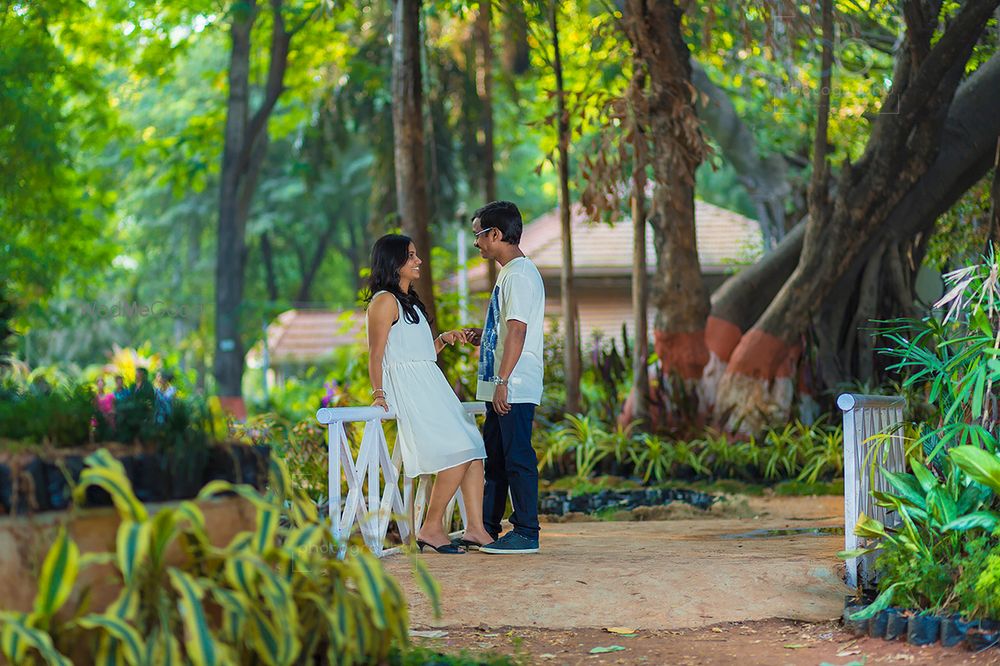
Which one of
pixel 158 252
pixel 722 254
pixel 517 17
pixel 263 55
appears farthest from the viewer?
pixel 158 252

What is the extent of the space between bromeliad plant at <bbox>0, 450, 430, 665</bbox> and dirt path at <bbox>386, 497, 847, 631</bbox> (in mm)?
1518

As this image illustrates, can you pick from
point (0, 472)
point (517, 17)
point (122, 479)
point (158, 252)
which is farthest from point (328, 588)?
point (158, 252)

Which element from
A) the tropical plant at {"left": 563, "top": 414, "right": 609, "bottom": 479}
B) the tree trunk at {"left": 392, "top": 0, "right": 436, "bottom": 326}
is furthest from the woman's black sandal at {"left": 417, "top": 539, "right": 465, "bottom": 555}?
the tropical plant at {"left": 563, "top": 414, "right": 609, "bottom": 479}

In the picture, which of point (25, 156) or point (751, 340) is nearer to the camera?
point (751, 340)

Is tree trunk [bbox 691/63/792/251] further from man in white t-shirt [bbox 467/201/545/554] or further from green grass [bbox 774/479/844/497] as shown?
man in white t-shirt [bbox 467/201/545/554]

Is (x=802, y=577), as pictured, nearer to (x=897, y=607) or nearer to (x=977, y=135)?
(x=897, y=607)

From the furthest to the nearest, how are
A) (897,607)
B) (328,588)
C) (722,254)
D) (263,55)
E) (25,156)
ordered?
1. (263,55)
2. (722,254)
3. (25,156)
4. (897,607)
5. (328,588)

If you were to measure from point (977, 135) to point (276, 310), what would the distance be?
1594cm

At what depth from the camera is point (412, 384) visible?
21.6 ft

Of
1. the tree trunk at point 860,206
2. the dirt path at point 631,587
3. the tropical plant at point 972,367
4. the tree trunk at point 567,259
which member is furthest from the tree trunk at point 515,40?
the tropical plant at point 972,367

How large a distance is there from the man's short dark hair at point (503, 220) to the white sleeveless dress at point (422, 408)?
0.60 metres

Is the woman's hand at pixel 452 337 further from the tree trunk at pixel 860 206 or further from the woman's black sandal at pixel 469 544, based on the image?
the tree trunk at pixel 860 206

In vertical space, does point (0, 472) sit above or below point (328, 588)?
above

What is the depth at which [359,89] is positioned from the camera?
20.4m
